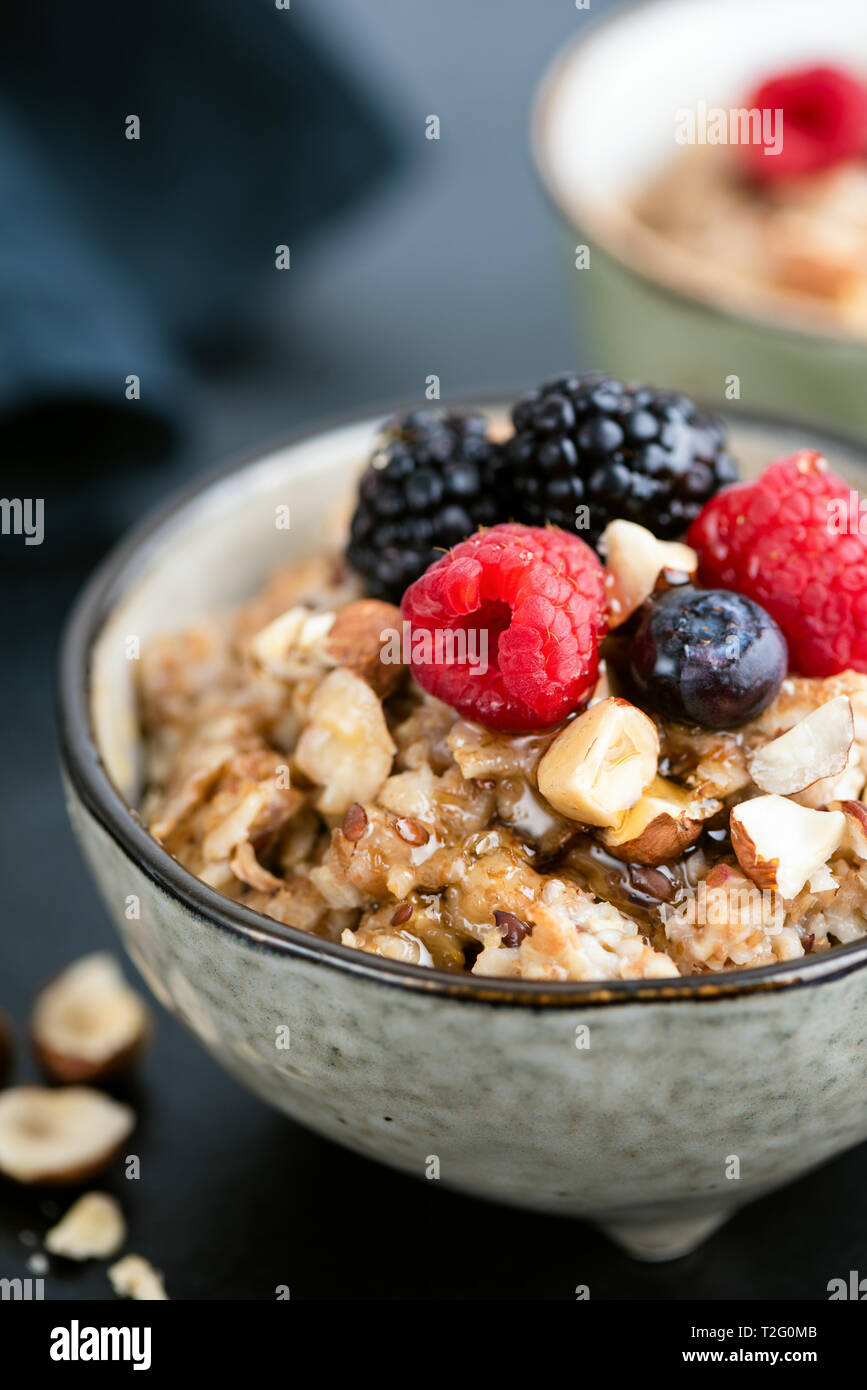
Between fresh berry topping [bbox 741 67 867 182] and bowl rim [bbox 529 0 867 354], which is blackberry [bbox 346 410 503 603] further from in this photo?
fresh berry topping [bbox 741 67 867 182]

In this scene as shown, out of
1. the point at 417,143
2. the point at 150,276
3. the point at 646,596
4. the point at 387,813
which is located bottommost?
the point at 387,813

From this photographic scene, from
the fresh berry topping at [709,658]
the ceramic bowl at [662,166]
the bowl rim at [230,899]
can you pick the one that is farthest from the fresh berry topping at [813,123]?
the fresh berry topping at [709,658]

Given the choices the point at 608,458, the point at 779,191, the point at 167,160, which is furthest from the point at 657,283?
the point at 167,160

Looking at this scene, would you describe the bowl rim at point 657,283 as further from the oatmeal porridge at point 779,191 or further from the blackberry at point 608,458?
the blackberry at point 608,458

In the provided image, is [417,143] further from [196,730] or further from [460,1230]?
[460,1230]

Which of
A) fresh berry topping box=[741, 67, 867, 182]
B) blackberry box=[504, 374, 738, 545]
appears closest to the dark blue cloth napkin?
fresh berry topping box=[741, 67, 867, 182]

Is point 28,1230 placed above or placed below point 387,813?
below
